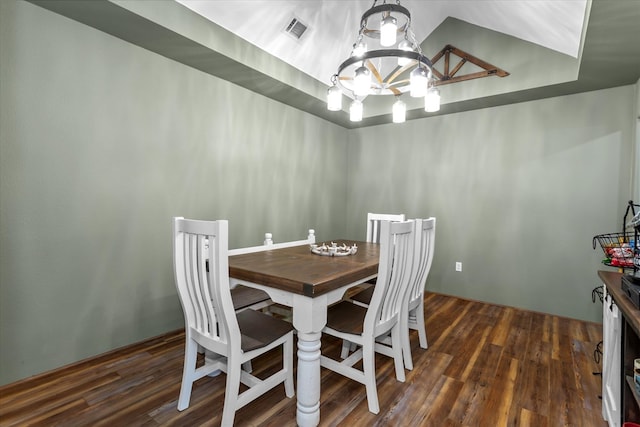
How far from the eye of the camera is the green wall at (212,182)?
189cm

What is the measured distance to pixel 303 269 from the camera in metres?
1.74

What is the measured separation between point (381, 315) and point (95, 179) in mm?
2093

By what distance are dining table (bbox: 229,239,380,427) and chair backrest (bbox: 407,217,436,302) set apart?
33 centimetres

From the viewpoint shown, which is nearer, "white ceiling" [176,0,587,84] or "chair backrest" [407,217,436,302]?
"chair backrest" [407,217,436,302]

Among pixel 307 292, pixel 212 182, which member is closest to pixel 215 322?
pixel 307 292

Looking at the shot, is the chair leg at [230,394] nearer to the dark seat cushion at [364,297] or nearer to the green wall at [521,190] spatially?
the dark seat cushion at [364,297]

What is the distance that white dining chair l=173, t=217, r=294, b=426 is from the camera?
138cm

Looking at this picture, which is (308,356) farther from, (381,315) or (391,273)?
(391,273)

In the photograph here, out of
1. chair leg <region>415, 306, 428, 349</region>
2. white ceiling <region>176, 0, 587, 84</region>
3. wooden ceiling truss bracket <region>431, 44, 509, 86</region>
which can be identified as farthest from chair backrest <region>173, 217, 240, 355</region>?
wooden ceiling truss bracket <region>431, 44, 509, 86</region>

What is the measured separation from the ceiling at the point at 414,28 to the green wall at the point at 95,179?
224 mm

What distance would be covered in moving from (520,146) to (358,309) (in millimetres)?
2663

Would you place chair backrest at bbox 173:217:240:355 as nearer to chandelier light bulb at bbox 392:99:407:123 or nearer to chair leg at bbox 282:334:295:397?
chair leg at bbox 282:334:295:397

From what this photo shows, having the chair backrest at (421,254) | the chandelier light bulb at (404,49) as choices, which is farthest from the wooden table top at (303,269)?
the chandelier light bulb at (404,49)

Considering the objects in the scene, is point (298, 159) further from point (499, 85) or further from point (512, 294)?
point (512, 294)
